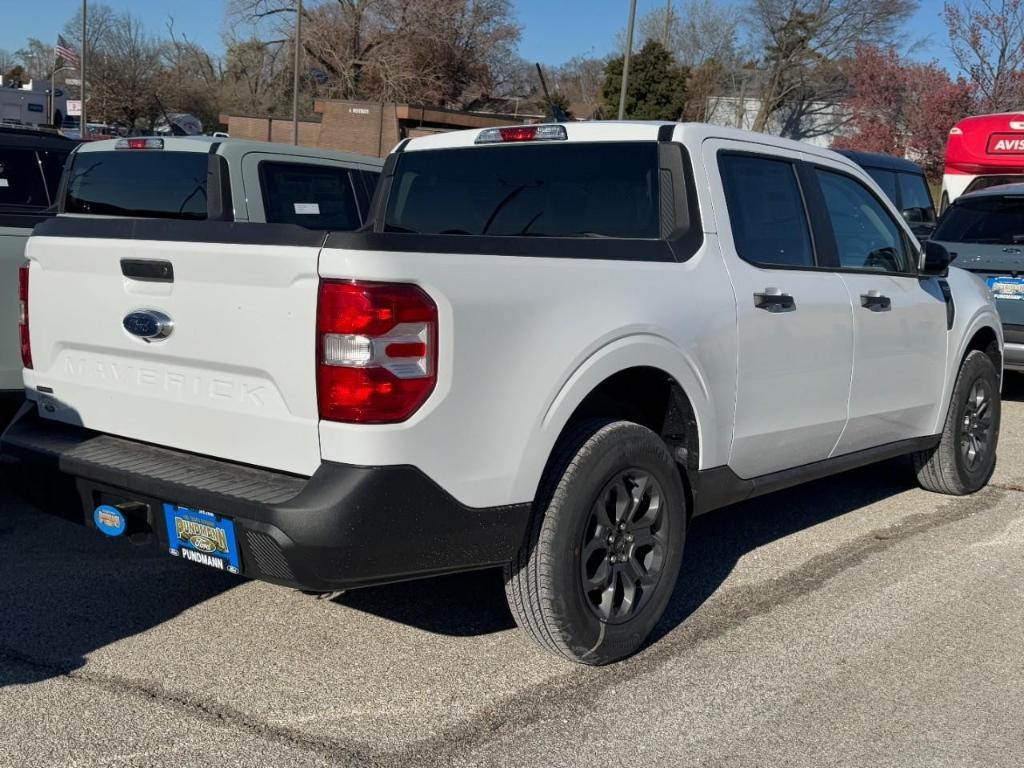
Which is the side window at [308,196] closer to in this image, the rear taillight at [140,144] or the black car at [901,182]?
the rear taillight at [140,144]

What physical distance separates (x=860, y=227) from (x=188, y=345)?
325 cm

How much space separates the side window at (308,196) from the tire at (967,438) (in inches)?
156

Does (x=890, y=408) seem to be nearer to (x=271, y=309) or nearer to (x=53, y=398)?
(x=271, y=309)

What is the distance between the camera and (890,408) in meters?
5.53

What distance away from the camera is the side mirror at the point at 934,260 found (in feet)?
18.4

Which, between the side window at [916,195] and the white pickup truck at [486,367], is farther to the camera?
the side window at [916,195]

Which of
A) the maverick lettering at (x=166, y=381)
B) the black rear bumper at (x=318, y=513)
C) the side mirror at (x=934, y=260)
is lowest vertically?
the black rear bumper at (x=318, y=513)

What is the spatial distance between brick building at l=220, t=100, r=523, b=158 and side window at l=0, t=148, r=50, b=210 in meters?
33.3

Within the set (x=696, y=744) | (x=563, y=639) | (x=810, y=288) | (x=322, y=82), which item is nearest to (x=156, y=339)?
(x=563, y=639)

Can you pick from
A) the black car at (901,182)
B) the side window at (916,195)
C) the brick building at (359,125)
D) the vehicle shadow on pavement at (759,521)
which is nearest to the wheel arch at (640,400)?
the vehicle shadow on pavement at (759,521)

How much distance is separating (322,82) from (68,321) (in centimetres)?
5218

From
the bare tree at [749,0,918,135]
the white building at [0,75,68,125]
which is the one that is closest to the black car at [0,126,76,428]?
the white building at [0,75,68,125]

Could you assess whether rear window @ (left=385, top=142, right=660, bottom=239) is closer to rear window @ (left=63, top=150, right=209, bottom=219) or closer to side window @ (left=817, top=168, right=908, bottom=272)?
side window @ (left=817, top=168, right=908, bottom=272)

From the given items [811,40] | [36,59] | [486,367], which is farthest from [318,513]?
[36,59]
